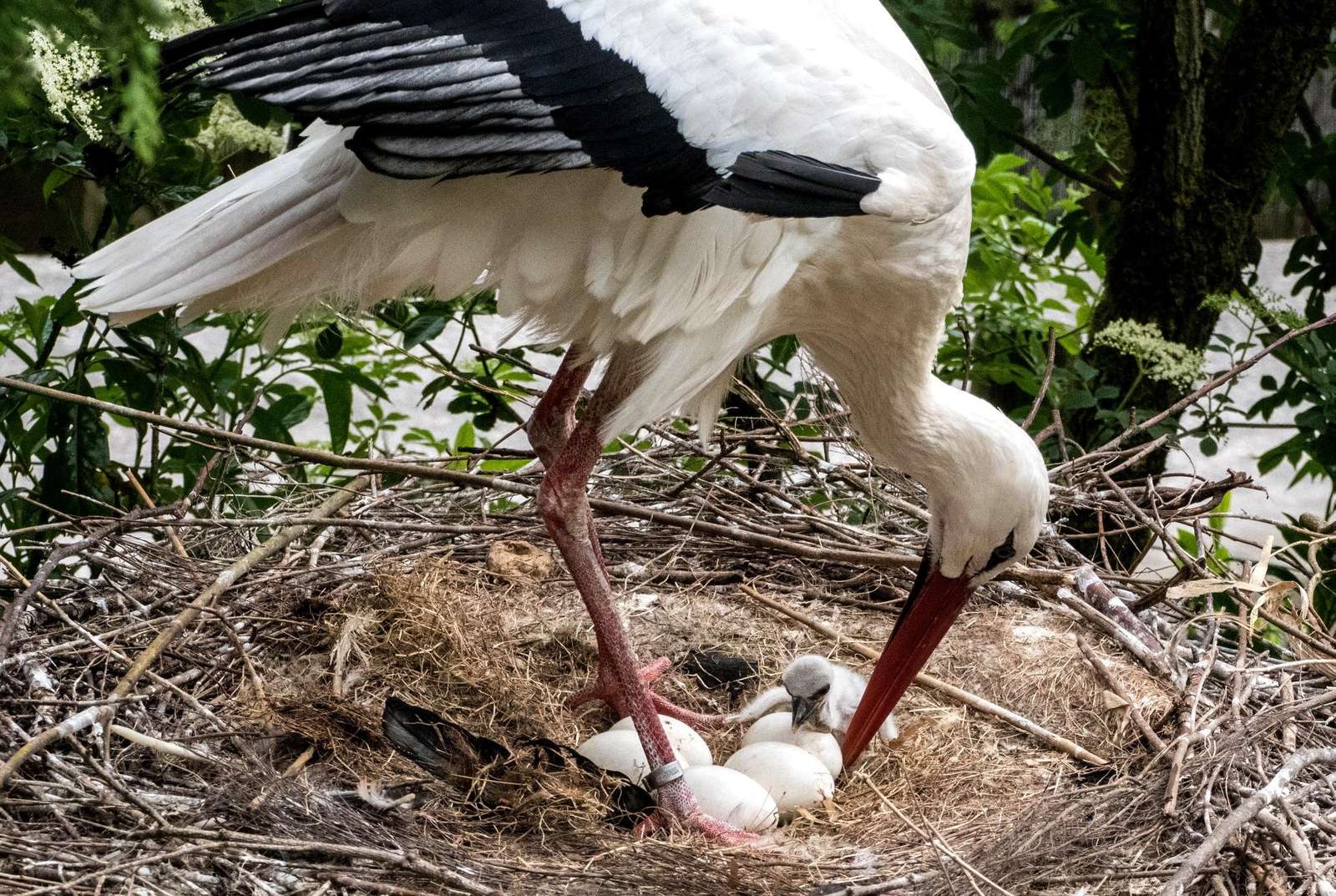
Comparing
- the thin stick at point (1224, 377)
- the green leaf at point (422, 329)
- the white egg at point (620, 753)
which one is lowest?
the white egg at point (620, 753)

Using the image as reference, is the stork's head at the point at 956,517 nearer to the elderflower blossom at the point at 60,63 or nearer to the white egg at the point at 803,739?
the white egg at the point at 803,739

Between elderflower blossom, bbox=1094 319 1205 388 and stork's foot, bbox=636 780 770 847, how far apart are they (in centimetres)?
149

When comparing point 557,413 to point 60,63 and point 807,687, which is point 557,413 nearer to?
point 807,687

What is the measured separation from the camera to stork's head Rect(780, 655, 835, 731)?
2.61 m

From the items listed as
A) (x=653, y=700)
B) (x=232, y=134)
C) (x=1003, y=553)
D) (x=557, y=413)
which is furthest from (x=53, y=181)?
(x=1003, y=553)

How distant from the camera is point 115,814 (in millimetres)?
2096

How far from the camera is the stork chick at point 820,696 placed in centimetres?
261

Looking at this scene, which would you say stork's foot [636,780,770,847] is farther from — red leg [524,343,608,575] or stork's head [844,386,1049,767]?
red leg [524,343,608,575]

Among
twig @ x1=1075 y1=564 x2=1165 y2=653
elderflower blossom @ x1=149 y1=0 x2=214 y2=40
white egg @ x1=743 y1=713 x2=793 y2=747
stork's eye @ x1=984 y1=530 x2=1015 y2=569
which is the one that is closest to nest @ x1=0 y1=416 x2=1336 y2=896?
twig @ x1=1075 y1=564 x2=1165 y2=653

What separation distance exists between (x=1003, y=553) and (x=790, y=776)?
23.0 inches

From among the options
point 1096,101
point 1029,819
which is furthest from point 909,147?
point 1096,101

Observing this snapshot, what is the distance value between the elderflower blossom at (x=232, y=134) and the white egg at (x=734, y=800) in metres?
1.62

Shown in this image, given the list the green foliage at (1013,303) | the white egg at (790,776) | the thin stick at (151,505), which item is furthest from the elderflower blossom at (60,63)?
the green foliage at (1013,303)

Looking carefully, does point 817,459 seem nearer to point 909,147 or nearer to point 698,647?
point 698,647
